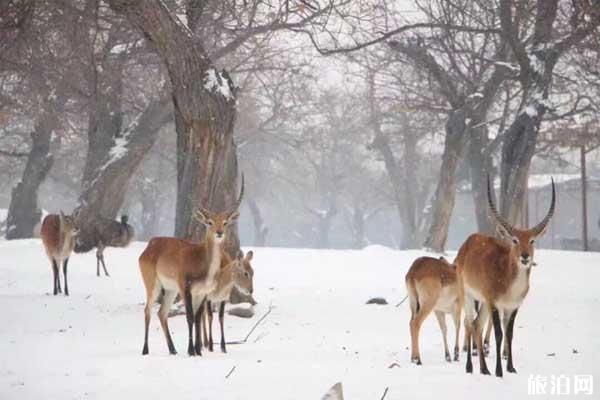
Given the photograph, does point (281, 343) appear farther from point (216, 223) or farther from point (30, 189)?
point (30, 189)

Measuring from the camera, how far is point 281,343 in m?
9.52

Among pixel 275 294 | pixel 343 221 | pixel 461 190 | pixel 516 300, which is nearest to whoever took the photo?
pixel 516 300

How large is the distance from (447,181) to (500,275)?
17028mm

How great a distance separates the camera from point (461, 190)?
4594 cm

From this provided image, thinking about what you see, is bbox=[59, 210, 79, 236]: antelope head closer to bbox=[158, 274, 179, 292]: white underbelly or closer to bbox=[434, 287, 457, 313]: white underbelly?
bbox=[158, 274, 179, 292]: white underbelly

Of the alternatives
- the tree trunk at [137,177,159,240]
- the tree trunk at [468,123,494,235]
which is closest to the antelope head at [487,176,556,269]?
the tree trunk at [468,123,494,235]

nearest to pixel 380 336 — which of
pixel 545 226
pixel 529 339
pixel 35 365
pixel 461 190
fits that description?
pixel 529 339

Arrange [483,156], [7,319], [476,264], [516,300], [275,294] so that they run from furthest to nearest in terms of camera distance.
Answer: [483,156], [275,294], [7,319], [476,264], [516,300]

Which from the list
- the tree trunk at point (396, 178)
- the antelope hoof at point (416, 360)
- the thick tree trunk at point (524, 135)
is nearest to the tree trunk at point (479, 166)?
the thick tree trunk at point (524, 135)

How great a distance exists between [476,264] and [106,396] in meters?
3.97

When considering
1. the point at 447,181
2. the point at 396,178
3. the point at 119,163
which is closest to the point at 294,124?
the point at 396,178

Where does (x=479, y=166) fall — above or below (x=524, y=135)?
below

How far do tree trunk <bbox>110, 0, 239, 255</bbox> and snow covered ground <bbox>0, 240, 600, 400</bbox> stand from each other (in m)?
1.88

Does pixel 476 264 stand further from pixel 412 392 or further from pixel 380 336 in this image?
pixel 380 336
